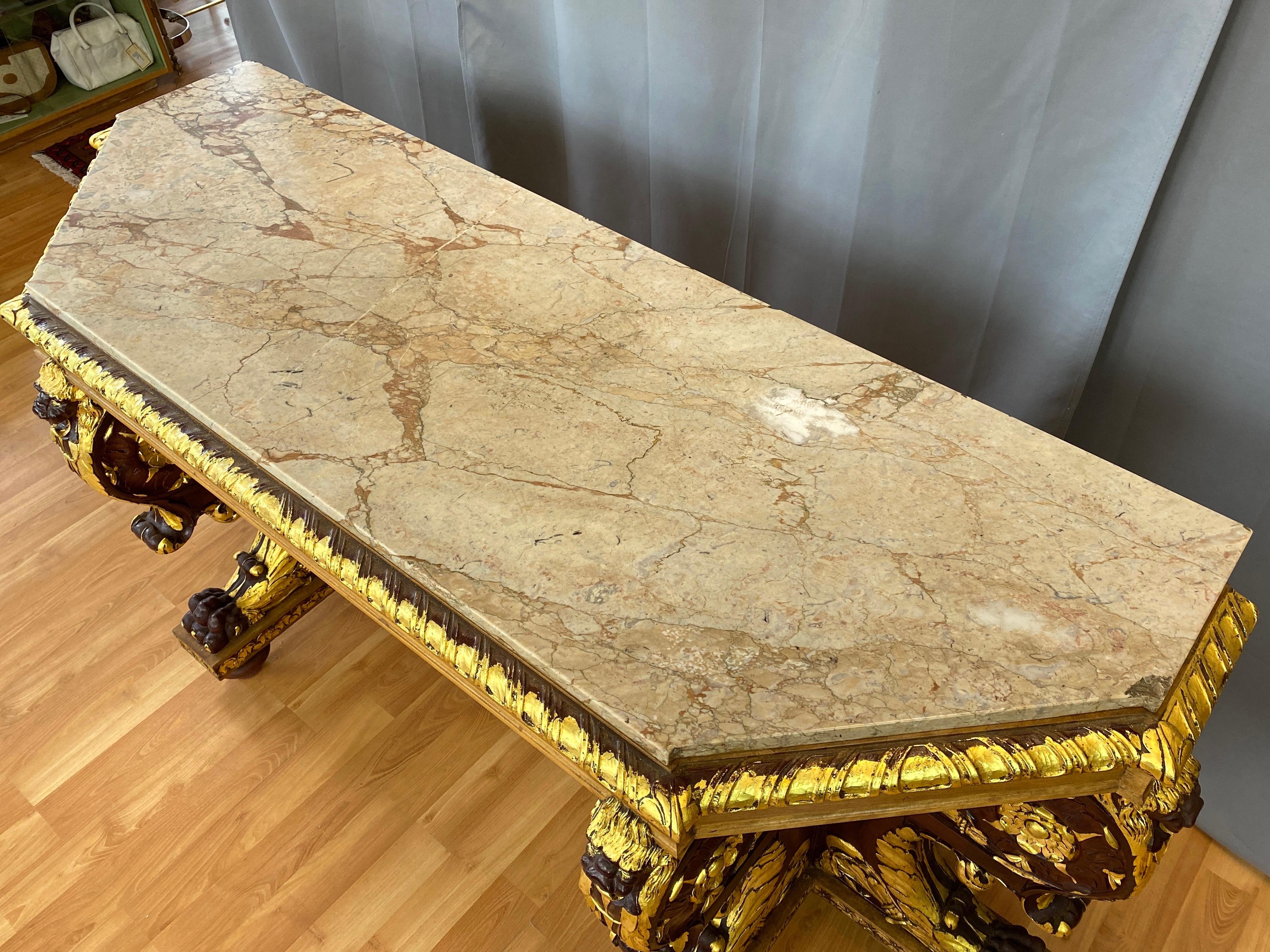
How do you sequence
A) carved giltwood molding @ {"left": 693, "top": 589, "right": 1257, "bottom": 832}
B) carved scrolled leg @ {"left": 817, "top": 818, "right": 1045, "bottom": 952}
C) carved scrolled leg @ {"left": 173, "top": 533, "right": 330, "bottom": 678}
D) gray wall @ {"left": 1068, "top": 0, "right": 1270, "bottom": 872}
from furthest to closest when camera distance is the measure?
carved scrolled leg @ {"left": 173, "top": 533, "right": 330, "bottom": 678}, carved scrolled leg @ {"left": 817, "top": 818, "right": 1045, "bottom": 952}, gray wall @ {"left": 1068, "top": 0, "right": 1270, "bottom": 872}, carved giltwood molding @ {"left": 693, "top": 589, "right": 1257, "bottom": 832}

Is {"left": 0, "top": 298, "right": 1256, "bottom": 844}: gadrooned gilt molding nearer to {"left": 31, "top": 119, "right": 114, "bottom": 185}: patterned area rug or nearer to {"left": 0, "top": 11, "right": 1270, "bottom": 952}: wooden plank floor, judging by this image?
{"left": 0, "top": 11, "right": 1270, "bottom": 952}: wooden plank floor

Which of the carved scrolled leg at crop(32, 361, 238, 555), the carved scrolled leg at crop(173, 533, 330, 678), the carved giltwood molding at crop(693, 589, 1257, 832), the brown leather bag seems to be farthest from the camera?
the brown leather bag

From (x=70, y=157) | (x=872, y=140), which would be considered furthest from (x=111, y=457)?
(x=70, y=157)

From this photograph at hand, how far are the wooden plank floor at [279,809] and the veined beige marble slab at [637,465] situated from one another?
0.78 m

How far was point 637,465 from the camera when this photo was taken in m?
1.00

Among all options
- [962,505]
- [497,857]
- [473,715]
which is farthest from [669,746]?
[473,715]

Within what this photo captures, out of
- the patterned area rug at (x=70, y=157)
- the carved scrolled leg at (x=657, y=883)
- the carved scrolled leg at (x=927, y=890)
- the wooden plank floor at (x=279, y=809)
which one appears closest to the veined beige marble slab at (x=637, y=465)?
the carved scrolled leg at (x=657, y=883)

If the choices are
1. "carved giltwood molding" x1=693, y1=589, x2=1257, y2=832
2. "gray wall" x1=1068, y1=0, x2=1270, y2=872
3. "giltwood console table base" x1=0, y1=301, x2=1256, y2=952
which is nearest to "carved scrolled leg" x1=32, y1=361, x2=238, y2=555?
"giltwood console table base" x1=0, y1=301, x2=1256, y2=952

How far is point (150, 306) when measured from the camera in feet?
3.97

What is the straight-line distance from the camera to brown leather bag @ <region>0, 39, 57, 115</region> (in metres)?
3.07

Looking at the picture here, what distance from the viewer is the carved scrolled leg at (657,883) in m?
0.83

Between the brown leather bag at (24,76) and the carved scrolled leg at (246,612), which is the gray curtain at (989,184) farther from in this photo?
the brown leather bag at (24,76)

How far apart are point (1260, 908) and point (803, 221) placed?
1.28 m

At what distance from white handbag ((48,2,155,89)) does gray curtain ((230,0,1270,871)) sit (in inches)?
81.1
